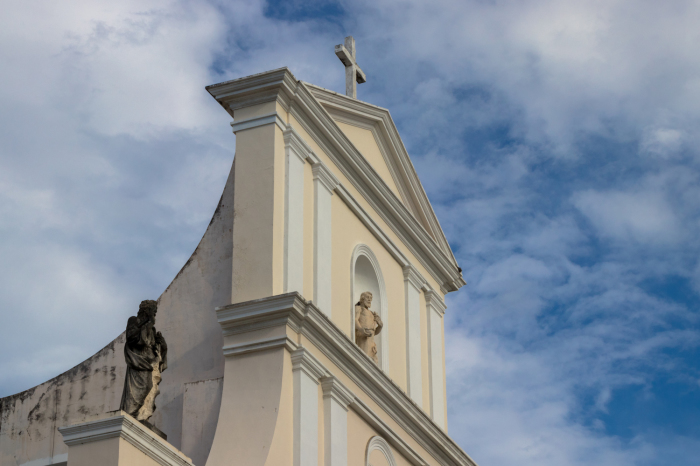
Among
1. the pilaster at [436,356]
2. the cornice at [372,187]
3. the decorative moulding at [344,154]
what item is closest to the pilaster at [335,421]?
the decorative moulding at [344,154]

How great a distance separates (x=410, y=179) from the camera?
19.6m

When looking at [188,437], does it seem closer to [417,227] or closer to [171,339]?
[171,339]

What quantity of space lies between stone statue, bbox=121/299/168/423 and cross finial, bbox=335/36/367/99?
6.63 m

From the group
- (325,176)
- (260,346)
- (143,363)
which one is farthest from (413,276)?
(143,363)

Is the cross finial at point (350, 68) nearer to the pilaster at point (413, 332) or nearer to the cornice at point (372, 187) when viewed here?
the cornice at point (372, 187)

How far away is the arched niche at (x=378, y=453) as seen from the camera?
16.0 meters

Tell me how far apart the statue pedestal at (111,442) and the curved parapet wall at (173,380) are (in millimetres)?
2606

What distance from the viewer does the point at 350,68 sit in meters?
19.4

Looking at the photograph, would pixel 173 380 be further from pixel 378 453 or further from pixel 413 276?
pixel 413 276

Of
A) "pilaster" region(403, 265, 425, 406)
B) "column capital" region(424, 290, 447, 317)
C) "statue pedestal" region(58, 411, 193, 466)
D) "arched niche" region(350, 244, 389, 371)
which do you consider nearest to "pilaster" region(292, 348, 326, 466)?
"statue pedestal" region(58, 411, 193, 466)

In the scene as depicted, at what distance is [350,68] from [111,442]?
9.01 metres

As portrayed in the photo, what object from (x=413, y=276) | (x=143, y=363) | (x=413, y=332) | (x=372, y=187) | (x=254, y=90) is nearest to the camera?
(x=143, y=363)

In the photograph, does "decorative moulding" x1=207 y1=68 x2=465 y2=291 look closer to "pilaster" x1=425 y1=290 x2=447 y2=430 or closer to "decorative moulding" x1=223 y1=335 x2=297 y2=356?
"pilaster" x1=425 y1=290 x2=447 y2=430

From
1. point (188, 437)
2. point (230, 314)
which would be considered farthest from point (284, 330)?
point (188, 437)
